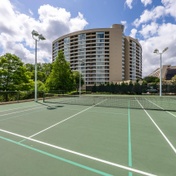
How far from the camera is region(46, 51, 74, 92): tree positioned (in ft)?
119

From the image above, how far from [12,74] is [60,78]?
1173cm

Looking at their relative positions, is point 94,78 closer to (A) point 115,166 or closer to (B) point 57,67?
(B) point 57,67

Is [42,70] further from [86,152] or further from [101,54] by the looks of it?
[86,152]

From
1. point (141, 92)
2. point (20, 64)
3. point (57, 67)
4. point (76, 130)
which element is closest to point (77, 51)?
point (141, 92)

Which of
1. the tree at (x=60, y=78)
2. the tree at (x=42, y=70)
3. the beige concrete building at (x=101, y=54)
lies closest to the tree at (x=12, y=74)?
the tree at (x=60, y=78)

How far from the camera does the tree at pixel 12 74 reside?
25.9m

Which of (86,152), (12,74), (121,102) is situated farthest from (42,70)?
(86,152)

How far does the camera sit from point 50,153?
17.1ft

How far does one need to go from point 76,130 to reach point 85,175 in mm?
4340

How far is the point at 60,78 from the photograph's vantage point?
36.8 meters

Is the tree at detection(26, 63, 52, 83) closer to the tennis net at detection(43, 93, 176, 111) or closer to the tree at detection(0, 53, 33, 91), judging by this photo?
the tennis net at detection(43, 93, 176, 111)

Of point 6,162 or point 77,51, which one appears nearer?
point 6,162

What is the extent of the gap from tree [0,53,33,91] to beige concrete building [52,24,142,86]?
68032 mm

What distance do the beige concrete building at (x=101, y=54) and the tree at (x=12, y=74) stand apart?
68032 mm
